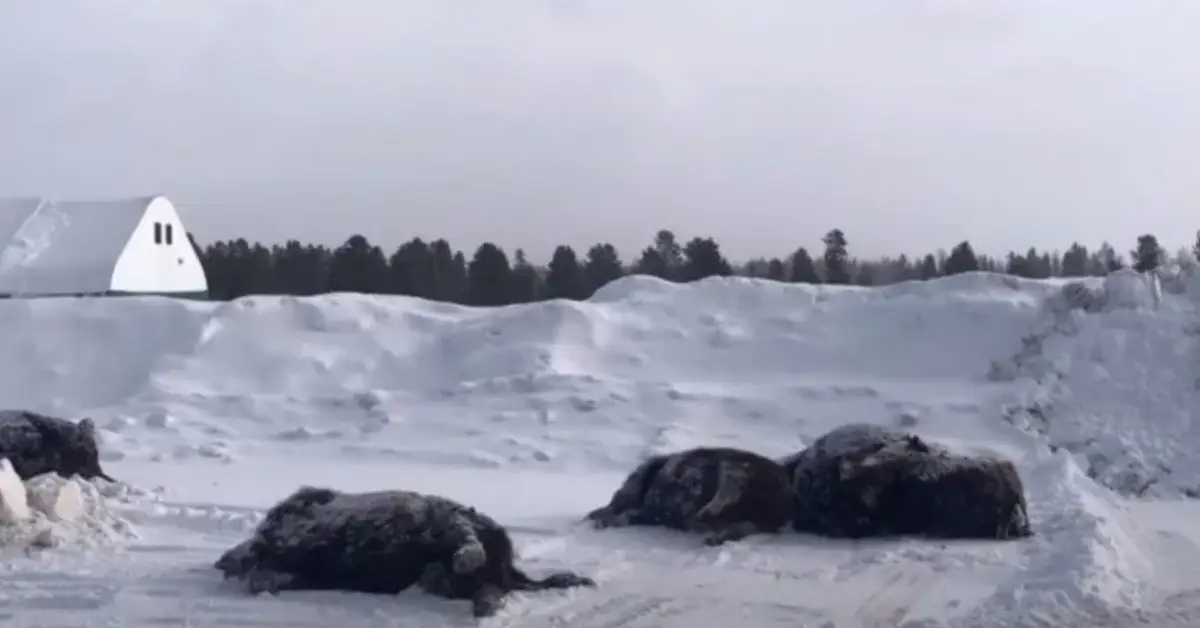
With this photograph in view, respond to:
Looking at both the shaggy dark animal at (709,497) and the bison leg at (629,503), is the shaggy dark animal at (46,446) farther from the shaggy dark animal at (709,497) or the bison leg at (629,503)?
the shaggy dark animal at (709,497)

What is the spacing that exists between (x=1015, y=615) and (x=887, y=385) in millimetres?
14819

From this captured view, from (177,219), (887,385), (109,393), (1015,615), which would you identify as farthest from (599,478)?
(177,219)

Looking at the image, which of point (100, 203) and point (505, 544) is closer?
point (505, 544)

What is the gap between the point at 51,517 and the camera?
449 inches

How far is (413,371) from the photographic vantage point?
25.0 m

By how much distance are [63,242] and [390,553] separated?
31.0 metres

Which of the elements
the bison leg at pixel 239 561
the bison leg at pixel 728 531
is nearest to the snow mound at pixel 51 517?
the bison leg at pixel 239 561

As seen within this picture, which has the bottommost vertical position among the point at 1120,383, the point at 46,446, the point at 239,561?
the point at 239,561

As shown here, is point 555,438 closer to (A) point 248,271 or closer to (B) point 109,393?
(B) point 109,393

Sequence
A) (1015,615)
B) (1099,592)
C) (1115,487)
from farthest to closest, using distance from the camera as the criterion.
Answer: (1115,487) < (1099,592) < (1015,615)

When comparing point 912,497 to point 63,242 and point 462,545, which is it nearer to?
point 462,545

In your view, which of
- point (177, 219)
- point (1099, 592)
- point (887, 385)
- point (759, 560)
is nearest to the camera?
point (1099, 592)

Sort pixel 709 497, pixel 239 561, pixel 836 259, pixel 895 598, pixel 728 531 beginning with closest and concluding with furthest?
pixel 895 598 < pixel 239 561 < pixel 728 531 < pixel 709 497 < pixel 836 259

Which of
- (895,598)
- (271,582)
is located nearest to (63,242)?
(271,582)
